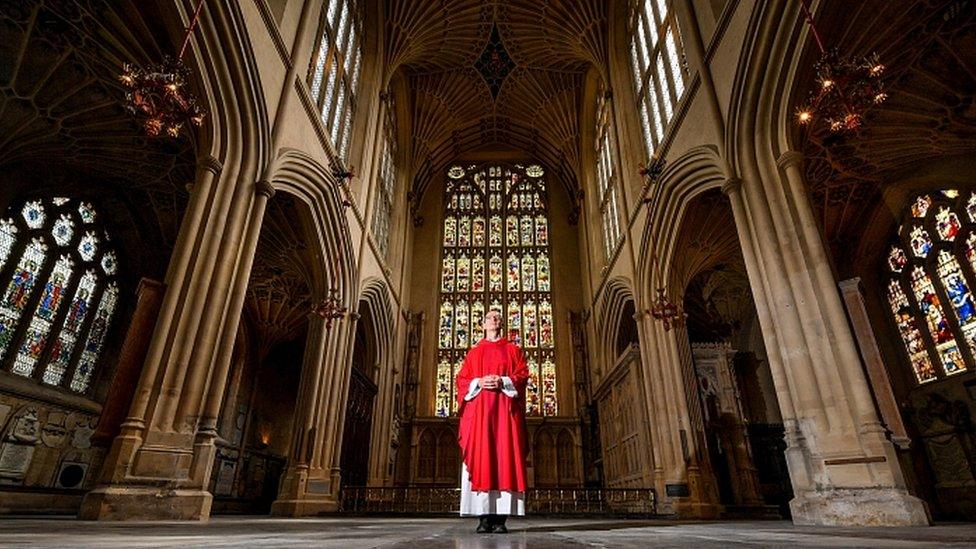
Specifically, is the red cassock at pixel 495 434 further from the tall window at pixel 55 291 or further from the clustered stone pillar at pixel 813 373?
the tall window at pixel 55 291

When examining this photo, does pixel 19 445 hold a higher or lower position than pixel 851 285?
lower

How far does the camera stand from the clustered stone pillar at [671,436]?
975cm

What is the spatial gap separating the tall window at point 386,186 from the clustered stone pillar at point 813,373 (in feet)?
36.3

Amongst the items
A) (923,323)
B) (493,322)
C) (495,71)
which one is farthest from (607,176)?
(493,322)

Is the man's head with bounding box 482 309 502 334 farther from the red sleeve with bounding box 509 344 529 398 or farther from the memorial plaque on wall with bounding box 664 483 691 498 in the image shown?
the memorial plaque on wall with bounding box 664 483 691 498

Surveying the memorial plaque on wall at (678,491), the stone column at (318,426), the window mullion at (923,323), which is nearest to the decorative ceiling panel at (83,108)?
the stone column at (318,426)

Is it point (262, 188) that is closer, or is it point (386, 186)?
point (262, 188)

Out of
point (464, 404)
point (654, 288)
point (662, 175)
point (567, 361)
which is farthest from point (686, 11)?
point (567, 361)

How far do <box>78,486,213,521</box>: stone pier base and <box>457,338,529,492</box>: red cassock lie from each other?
347cm

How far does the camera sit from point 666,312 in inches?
423

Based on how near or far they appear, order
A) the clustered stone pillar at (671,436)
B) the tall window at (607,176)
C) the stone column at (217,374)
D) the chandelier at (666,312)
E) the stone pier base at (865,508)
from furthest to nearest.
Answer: the tall window at (607,176), the chandelier at (666,312), the clustered stone pillar at (671,436), the stone column at (217,374), the stone pier base at (865,508)

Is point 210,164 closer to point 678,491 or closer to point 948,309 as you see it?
point 678,491

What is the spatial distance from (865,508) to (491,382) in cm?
435

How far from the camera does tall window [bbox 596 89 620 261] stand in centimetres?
1554
